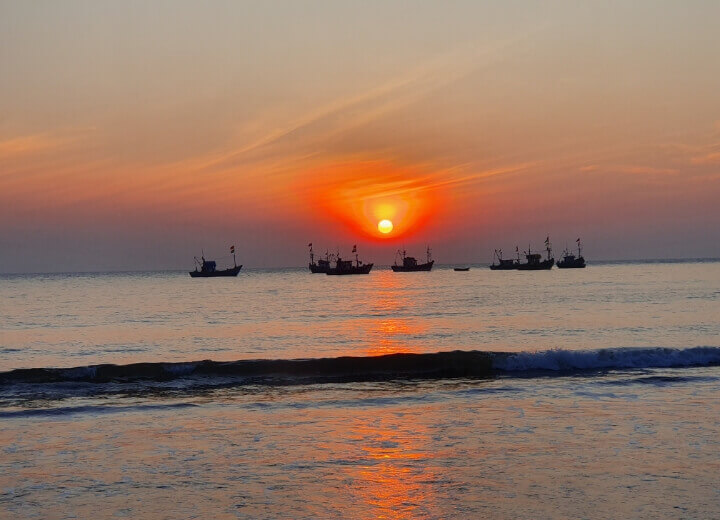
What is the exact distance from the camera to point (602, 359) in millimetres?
28516

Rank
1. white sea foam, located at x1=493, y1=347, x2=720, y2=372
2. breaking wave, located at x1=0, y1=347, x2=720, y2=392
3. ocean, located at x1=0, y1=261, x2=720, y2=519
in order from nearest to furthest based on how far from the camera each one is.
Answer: ocean, located at x1=0, y1=261, x2=720, y2=519 → breaking wave, located at x1=0, y1=347, x2=720, y2=392 → white sea foam, located at x1=493, y1=347, x2=720, y2=372

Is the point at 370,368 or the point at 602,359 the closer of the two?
the point at 370,368

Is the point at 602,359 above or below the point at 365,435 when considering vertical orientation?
below

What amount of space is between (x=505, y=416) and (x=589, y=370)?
1081cm

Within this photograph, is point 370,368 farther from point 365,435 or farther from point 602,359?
point 365,435

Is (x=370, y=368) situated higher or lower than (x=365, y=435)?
lower

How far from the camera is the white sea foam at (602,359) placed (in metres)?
27.9

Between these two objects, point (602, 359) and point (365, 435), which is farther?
point (602, 359)

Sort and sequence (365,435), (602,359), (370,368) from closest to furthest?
(365,435) < (370,368) < (602,359)

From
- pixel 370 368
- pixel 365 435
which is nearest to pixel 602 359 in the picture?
pixel 370 368

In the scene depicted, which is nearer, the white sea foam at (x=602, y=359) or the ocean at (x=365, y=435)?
the ocean at (x=365, y=435)

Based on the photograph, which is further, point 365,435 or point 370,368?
point 370,368

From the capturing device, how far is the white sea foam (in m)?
27.9

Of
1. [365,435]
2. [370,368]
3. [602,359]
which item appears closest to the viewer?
[365,435]
